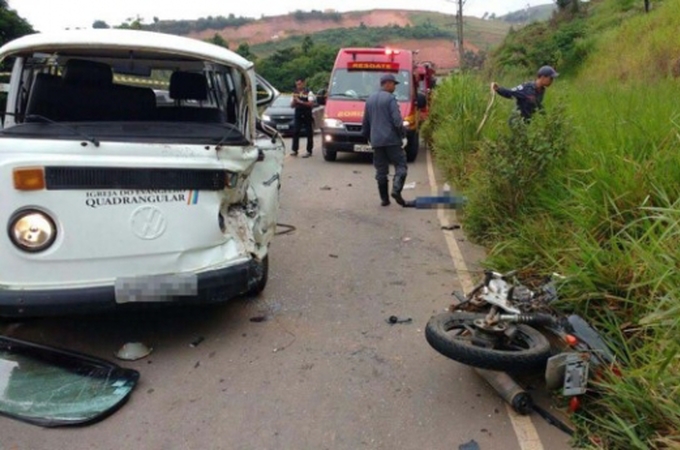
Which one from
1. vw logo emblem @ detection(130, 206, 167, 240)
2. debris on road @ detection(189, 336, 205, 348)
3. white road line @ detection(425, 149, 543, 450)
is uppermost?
vw logo emblem @ detection(130, 206, 167, 240)

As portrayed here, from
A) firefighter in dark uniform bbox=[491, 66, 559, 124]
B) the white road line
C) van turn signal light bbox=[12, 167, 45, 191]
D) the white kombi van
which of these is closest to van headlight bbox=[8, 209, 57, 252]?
the white kombi van

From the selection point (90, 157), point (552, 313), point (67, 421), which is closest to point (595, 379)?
point (552, 313)

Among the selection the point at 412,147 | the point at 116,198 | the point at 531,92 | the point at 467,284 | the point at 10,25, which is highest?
the point at 10,25

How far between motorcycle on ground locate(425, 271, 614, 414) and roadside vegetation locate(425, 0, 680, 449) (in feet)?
0.45

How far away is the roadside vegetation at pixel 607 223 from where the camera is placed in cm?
304

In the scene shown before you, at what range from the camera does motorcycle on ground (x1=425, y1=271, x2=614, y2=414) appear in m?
3.36

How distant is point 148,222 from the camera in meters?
3.95

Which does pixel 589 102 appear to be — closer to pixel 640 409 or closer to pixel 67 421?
pixel 640 409

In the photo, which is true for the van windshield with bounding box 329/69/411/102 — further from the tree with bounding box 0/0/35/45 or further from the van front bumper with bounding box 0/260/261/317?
the tree with bounding box 0/0/35/45

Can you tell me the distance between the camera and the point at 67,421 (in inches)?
A: 131

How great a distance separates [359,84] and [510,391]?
36.4 ft

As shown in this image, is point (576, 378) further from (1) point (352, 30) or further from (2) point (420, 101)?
(1) point (352, 30)

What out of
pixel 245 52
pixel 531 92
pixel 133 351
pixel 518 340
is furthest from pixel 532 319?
pixel 245 52


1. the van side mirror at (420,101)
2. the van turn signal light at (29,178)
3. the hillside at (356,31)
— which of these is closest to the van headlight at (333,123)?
the van side mirror at (420,101)
